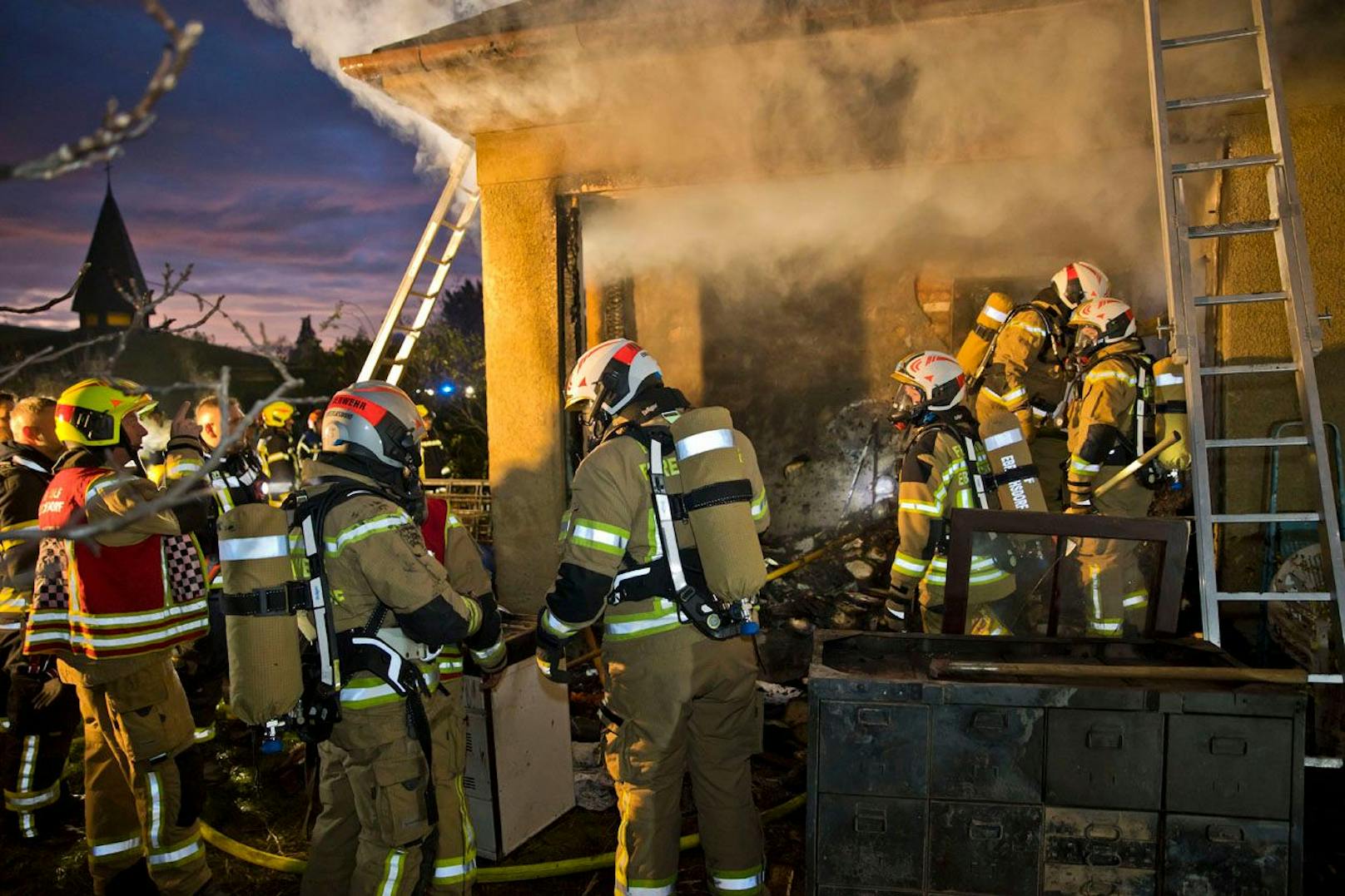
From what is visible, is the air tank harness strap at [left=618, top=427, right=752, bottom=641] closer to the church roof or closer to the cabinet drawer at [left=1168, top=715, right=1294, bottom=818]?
the cabinet drawer at [left=1168, top=715, right=1294, bottom=818]

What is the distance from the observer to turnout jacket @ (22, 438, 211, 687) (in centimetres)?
385

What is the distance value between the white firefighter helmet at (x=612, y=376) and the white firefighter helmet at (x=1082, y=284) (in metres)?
3.96

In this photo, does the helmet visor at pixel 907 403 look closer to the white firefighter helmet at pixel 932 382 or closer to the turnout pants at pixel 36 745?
the white firefighter helmet at pixel 932 382

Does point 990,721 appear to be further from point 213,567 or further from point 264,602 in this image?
point 213,567

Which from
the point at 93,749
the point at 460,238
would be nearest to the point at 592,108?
the point at 460,238

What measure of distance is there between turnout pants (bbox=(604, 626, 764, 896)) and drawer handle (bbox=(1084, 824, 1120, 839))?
1279 mm

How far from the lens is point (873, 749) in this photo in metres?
2.84

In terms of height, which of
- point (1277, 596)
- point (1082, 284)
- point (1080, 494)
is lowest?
point (1277, 596)

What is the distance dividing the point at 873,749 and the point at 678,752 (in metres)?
0.93

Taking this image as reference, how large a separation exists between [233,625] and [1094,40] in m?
5.80

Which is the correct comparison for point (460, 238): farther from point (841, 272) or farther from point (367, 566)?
point (367, 566)

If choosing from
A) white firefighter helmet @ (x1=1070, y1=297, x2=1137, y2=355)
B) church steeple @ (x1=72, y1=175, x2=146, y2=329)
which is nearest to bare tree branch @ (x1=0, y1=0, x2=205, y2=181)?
white firefighter helmet @ (x1=1070, y1=297, x2=1137, y2=355)

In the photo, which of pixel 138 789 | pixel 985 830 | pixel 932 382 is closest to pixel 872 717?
pixel 985 830

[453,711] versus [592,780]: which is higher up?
[453,711]
